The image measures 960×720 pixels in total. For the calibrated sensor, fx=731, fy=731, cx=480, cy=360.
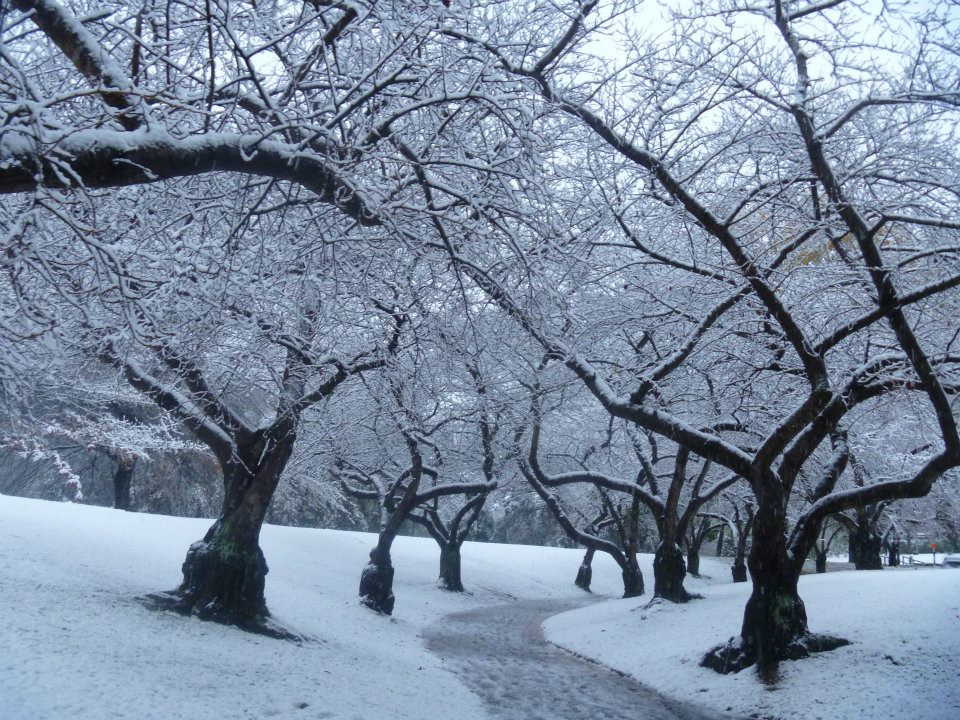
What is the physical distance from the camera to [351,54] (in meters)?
5.51

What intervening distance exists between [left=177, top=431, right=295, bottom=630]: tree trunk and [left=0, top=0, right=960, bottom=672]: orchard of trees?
0.13 ft

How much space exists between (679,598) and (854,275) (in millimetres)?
8626

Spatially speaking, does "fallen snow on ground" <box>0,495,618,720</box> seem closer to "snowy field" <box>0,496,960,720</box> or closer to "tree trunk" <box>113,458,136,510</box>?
"snowy field" <box>0,496,960,720</box>

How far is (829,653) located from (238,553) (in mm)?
7754

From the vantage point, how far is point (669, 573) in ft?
49.0

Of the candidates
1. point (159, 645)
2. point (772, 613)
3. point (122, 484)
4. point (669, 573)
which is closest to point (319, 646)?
point (159, 645)

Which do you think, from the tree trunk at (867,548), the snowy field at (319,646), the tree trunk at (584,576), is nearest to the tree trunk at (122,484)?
the snowy field at (319,646)

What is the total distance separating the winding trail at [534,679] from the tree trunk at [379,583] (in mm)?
1065

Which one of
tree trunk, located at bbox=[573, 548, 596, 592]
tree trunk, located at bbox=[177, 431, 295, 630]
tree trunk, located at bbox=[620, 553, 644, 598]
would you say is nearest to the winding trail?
tree trunk, located at bbox=[177, 431, 295, 630]

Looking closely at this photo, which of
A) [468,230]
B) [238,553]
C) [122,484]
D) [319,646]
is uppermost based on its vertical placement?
[468,230]

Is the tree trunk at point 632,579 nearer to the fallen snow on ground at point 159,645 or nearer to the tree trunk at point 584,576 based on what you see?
the fallen snow on ground at point 159,645

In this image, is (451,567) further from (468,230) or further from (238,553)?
(468,230)

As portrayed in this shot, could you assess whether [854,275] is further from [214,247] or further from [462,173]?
[214,247]

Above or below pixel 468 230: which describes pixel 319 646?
below
